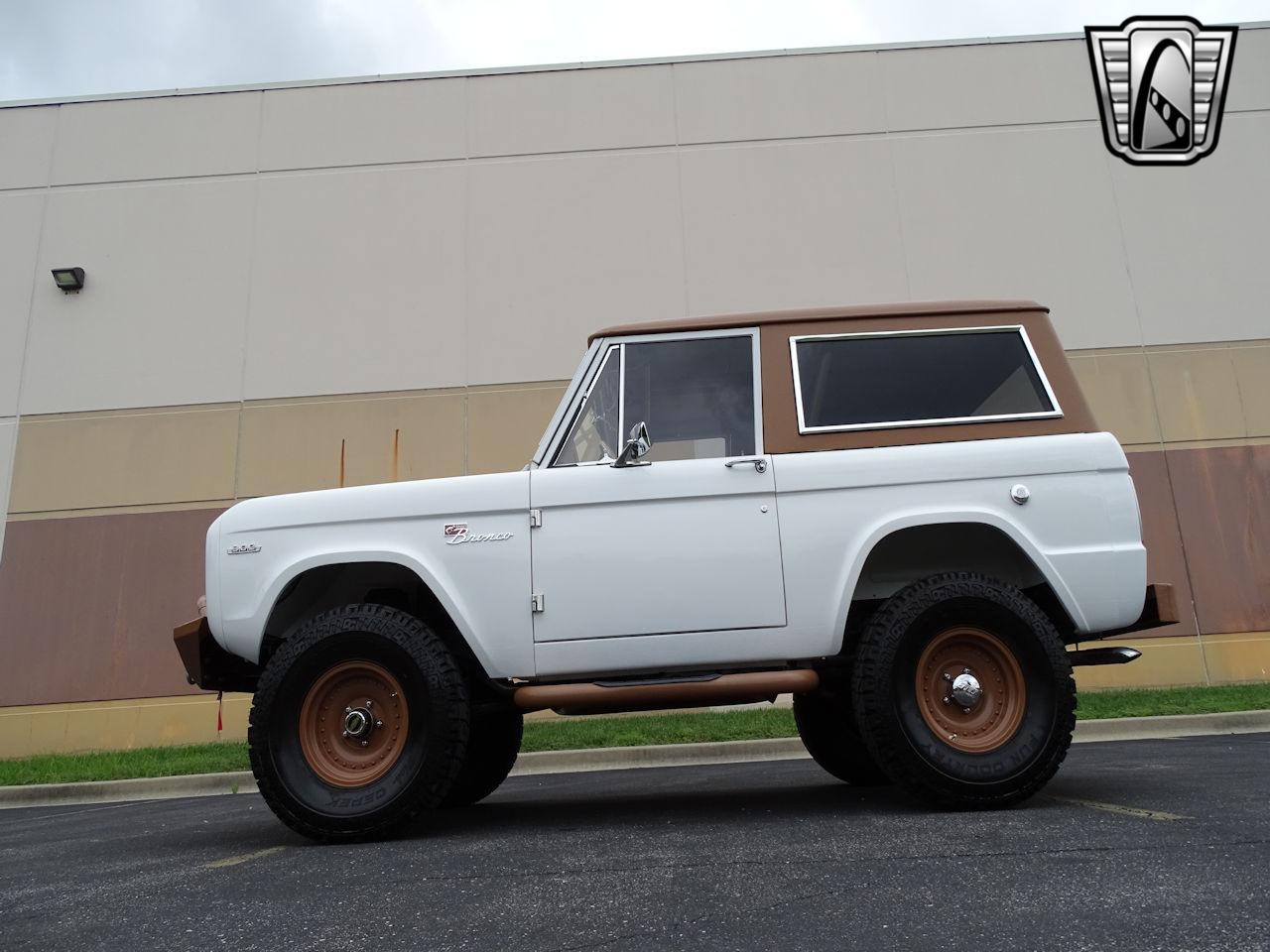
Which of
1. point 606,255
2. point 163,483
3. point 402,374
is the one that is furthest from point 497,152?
point 163,483

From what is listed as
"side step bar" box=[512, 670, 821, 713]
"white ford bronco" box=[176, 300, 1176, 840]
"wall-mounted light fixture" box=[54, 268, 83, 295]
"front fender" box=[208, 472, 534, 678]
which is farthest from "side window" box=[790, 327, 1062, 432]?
"wall-mounted light fixture" box=[54, 268, 83, 295]

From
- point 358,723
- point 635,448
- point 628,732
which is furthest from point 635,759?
point 635,448

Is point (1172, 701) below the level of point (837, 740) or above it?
below

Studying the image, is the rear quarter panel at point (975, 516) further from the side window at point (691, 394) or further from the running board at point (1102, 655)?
the side window at point (691, 394)

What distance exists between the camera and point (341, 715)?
3.85m

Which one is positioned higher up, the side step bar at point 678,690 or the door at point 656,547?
the door at point 656,547

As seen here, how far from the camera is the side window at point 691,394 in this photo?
4219 millimetres

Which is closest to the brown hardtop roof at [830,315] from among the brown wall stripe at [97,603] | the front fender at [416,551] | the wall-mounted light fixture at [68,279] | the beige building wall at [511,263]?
the front fender at [416,551]

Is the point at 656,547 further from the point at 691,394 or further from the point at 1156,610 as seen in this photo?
the point at 1156,610

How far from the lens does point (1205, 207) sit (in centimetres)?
1162

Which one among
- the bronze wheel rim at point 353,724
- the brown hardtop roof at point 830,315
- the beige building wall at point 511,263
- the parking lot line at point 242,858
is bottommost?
the parking lot line at point 242,858

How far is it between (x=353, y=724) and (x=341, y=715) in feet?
0.34

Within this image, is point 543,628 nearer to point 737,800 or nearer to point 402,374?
point 737,800

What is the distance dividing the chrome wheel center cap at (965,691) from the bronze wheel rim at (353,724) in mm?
2264
